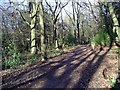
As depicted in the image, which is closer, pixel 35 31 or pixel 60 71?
pixel 60 71

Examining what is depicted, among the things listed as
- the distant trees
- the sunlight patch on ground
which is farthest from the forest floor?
the distant trees

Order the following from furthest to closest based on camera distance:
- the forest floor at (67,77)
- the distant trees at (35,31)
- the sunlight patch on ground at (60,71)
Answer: the distant trees at (35,31)
the sunlight patch on ground at (60,71)
the forest floor at (67,77)

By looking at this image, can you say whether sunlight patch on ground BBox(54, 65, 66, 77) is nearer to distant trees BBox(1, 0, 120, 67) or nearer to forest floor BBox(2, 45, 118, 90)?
forest floor BBox(2, 45, 118, 90)

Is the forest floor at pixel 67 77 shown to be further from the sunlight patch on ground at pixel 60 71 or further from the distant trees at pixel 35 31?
the distant trees at pixel 35 31

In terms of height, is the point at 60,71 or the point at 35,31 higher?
the point at 35,31

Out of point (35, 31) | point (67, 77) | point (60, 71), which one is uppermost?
point (35, 31)

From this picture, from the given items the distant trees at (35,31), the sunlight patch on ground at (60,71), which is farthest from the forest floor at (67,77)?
the distant trees at (35,31)

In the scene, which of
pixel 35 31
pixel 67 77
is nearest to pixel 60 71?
pixel 67 77

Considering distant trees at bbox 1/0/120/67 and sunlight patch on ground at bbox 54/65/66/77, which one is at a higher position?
distant trees at bbox 1/0/120/67

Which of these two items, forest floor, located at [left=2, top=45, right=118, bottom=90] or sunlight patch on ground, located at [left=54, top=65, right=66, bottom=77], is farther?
sunlight patch on ground, located at [left=54, top=65, right=66, bottom=77]

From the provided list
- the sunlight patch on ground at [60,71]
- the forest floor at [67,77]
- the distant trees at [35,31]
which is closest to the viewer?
the forest floor at [67,77]

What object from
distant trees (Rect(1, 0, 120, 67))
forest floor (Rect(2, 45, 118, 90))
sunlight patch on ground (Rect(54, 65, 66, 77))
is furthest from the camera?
distant trees (Rect(1, 0, 120, 67))

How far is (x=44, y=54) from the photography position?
20438 mm

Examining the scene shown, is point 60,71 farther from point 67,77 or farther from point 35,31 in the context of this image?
point 35,31
